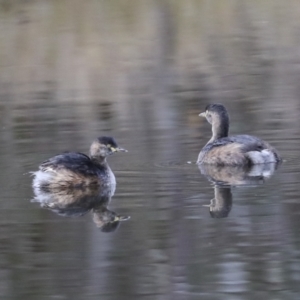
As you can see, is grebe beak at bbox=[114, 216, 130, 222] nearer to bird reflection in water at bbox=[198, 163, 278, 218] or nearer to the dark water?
the dark water

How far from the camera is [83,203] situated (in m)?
9.79

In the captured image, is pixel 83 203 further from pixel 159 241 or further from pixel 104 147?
pixel 159 241

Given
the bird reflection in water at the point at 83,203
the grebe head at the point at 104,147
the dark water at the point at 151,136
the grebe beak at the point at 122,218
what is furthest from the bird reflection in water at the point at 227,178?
the grebe head at the point at 104,147

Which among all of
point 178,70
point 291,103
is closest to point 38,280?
point 291,103

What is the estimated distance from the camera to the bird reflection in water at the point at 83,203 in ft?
29.1

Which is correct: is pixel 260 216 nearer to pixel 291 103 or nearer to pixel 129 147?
pixel 129 147

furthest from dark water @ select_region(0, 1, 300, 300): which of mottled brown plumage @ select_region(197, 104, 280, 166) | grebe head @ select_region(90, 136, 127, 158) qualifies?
grebe head @ select_region(90, 136, 127, 158)

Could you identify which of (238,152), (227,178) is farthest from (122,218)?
(238,152)

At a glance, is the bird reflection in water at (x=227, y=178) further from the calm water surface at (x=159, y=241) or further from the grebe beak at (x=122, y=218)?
the grebe beak at (x=122, y=218)

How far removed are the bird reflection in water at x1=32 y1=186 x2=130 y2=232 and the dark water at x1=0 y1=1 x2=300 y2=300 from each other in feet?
0.37

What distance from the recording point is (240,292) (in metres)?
6.82

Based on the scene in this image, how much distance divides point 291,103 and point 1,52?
31.1 feet

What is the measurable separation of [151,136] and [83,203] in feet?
11.6

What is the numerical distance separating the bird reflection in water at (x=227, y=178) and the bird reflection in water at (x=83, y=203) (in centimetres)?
84
